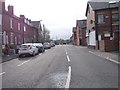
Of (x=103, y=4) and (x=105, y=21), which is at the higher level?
(x=103, y=4)

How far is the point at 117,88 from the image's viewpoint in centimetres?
909

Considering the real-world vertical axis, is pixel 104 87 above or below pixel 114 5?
below

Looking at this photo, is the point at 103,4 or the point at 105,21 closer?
the point at 105,21

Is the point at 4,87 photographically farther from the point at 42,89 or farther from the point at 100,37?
the point at 100,37

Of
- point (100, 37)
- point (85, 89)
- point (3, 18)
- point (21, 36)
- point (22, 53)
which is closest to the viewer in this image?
point (85, 89)

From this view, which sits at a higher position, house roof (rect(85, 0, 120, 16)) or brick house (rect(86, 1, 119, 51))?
house roof (rect(85, 0, 120, 16))

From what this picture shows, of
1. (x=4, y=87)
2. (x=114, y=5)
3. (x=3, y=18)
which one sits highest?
(x=114, y=5)

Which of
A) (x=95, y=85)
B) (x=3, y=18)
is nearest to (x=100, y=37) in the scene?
(x=3, y=18)

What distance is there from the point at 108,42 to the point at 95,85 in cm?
2661

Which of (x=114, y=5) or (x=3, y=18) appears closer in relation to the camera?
(x=3, y=18)

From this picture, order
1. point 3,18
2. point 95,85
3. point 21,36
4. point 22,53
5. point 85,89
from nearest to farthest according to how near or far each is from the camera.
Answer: point 85,89, point 95,85, point 22,53, point 3,18, point 21,36

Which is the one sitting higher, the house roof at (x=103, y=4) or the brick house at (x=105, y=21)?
the house roof at (x=103, y=4)

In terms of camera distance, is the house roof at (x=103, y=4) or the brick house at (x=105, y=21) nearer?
the brick house at (x=105, y=21)

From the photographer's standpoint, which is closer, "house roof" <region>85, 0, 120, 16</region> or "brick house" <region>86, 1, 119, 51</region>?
"brick house" <region>86, 1, 119, 51</region>
